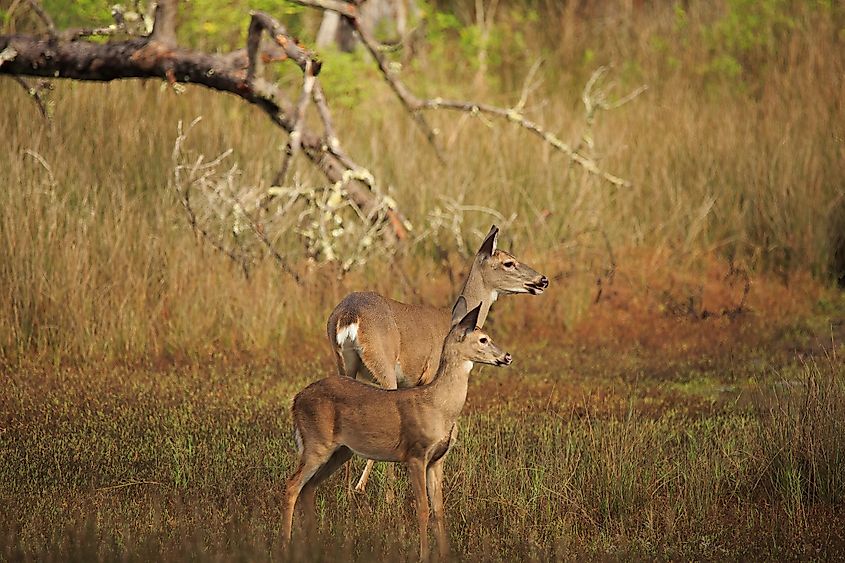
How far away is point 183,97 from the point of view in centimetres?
1494

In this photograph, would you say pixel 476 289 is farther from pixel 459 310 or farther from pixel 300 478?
pixel 300 478

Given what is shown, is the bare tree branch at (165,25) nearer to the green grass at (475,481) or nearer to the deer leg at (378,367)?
the green grass at (475,481)

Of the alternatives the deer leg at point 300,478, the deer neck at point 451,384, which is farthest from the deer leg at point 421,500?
the deer leg at point 300,478

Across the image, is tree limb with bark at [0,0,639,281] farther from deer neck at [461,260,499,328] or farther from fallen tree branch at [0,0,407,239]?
deer neck at [461,260,499,328]

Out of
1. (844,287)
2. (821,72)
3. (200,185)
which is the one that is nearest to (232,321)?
(200,185)

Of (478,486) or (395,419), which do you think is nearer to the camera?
(395,419)

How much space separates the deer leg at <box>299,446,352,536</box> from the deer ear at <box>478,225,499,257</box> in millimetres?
1878

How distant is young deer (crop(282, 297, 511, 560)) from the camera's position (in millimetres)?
6383

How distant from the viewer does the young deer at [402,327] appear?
25.1 ft

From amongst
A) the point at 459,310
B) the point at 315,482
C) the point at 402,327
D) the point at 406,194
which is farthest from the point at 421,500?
the point at 406,194

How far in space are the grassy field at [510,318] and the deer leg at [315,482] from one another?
183 mm

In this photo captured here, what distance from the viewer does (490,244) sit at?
8.30m

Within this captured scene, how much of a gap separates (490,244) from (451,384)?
1.97 meters

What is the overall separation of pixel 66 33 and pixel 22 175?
137 cm
